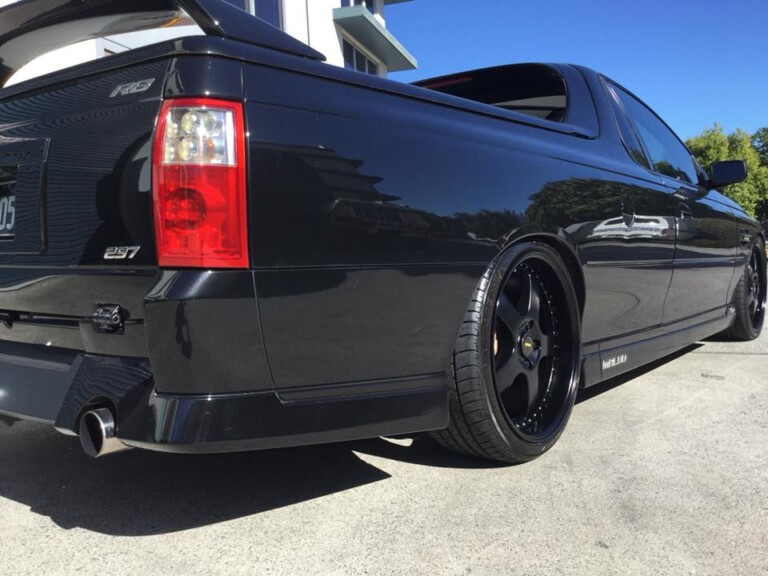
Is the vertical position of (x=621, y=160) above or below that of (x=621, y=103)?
below

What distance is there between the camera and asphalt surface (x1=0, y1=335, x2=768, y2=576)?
1988 millimetres

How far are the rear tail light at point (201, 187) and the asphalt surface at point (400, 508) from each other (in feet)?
3.09

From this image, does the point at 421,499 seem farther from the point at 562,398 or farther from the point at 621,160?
the point at 621,160

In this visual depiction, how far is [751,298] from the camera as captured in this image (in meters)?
5.57

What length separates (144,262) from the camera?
1.82 m

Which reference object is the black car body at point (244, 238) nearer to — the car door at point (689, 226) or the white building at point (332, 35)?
the car door at point (689, 226)

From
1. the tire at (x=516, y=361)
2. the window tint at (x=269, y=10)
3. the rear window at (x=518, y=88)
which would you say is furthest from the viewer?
the window tint at (x=269, y=10)

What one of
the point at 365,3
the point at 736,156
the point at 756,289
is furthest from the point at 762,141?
the point at 756,289

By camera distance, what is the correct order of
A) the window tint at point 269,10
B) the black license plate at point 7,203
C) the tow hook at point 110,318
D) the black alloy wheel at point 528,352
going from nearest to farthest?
the tow hook at point 110,318
the black license plate at point 7,203
the black alloy wheel at point 528,352
the window tint at point 269,10

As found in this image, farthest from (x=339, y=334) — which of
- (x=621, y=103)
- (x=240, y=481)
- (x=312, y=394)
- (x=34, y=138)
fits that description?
(x=621, y=103)

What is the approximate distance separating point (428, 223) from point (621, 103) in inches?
87.0

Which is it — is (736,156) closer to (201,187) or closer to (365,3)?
→ (365,3)

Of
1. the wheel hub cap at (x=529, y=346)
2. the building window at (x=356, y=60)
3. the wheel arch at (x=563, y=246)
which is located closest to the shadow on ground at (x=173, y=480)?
the wheel hub cap at (x=529, y=346)

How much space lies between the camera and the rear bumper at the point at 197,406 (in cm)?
178
